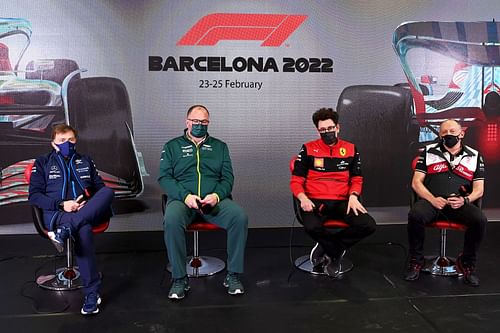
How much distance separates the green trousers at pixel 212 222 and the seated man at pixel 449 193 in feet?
A: 3.98

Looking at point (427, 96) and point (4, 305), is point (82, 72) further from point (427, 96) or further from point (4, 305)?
point (427, 96)

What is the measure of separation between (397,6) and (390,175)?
145cm

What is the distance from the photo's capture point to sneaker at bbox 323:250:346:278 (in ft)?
12.2

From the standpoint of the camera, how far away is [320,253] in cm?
387

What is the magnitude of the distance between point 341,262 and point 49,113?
257cm

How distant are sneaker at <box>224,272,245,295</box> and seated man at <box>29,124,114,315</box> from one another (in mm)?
823

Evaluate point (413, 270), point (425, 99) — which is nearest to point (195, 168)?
point (413, 270)

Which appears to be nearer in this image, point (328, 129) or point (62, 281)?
point (62, 281)

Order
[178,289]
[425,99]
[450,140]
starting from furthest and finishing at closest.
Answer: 1. [425,99]
2. [450,140]
3. [178,289]

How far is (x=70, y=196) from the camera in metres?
3.46

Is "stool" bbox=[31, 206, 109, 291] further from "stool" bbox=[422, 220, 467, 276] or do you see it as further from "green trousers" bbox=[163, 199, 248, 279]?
"stool" bbox=[422, 220, 467, 276]

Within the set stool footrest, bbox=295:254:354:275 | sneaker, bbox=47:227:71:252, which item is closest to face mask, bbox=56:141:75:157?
sneaker, bbox=47:227:71:252

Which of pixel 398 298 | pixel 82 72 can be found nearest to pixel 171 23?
pixel 82 72

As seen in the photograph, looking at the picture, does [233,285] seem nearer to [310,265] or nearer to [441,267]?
[310,265]
